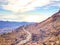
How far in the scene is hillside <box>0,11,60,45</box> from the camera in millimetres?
9094

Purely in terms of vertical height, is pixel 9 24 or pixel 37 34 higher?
pixel 9 24

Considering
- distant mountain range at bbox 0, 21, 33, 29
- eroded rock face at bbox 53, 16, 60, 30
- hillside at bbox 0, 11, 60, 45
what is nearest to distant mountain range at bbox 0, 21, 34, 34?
distant mountain range at bbox 0, 21, 33, 29

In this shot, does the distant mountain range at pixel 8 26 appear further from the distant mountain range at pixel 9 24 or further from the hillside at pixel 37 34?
the hillside at pixel 37 34

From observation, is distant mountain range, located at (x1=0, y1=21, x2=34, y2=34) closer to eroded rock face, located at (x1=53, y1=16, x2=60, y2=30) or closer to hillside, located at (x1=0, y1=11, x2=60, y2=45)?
hillside, located at (x1=0, y1=11, x2=60, y2=45)

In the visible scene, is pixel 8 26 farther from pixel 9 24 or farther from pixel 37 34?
pixel 37 34

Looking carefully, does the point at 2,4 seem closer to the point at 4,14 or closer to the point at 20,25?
the point at 4,14

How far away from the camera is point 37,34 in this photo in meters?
9.27

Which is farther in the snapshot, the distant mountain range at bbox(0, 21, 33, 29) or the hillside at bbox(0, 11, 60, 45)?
the distant mountain range at bbox(0, 21, 33, 29)

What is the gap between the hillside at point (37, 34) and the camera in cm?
909

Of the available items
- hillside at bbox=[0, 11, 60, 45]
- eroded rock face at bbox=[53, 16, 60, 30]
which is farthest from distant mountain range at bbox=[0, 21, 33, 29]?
eroded rock face at bbox=[53, 16, 60, 30]

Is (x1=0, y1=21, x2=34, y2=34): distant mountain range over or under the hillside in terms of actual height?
over

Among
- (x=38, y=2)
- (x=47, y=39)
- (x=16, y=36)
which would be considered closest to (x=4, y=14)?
(x=16, y=36)

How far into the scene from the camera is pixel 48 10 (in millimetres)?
9445

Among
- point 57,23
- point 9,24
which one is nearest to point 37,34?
point 57,23
